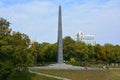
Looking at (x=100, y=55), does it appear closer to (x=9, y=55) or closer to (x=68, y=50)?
(x=68, y=50)

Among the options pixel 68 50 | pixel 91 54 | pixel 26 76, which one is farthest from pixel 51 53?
pixel 26 76

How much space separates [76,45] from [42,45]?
1170cm

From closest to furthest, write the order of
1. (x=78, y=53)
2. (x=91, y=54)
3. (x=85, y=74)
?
1. (x=85, y=74)
2. (x=78, y=53)
3. (x=91, y=54)

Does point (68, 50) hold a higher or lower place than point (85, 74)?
higher

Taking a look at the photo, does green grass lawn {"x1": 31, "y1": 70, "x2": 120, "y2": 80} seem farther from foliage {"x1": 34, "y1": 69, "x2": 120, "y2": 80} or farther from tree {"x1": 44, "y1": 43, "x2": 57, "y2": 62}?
tree {"x1": 44, "y1": 43, "x2": 57, "y2": 62}

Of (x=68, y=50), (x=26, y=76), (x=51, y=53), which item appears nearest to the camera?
(x=26, y=76)

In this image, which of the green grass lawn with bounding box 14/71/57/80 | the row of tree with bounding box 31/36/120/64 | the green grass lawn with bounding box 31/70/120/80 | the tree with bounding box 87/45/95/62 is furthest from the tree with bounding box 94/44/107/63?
the green grass lawn with bounding box 14/71/57/80

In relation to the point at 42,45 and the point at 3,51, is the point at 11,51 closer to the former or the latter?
the point at 3,51

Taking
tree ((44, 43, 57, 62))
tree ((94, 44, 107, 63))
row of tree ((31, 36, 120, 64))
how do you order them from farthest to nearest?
tree ((94, 44, 107, 63)) < row of tree ((31, 36, 120, 64)) < tree ((44, 43, 57, 62))

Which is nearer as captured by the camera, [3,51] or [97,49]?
[3,51]

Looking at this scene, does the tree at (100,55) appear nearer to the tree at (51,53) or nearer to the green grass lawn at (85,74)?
the tree at (51,53)

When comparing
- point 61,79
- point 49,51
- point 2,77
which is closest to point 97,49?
point 49,51

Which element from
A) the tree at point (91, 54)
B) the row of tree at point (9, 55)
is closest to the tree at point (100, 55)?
the tree at point (91, 54)

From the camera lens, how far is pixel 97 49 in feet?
332
